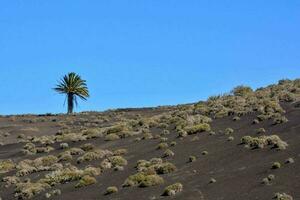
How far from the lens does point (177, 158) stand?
3944 centimetres

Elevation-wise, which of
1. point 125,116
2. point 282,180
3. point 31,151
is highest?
point 125,116

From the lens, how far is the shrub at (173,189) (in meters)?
30.6

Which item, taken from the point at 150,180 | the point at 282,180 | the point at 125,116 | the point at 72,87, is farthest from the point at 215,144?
the point at 72,87

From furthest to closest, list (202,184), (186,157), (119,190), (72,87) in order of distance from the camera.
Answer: (72,87), (186,157), (119,190), (202,184)

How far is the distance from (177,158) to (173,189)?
851 cm

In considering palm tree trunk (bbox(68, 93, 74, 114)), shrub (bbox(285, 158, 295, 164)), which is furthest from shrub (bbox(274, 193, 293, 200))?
palm tree trunk (bbox(68, 93, 74, 114))

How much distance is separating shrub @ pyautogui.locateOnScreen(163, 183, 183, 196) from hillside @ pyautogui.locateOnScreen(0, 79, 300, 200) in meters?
0.05

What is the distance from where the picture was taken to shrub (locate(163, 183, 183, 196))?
3062 centimetres

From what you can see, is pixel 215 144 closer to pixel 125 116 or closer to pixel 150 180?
pixel 150 180

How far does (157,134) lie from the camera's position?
168ft

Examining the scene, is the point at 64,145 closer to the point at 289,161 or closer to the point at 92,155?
the point at 92,155

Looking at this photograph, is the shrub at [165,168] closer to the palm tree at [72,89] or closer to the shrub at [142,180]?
the shrub at [142,180]

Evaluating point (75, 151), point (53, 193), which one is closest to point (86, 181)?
point (53, 193)

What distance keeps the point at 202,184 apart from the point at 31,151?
2502cm
